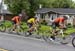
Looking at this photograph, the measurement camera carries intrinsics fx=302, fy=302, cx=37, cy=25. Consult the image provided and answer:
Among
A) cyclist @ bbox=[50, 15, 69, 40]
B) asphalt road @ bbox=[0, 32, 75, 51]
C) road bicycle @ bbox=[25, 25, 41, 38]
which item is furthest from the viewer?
road bicycle @ bbox=[25, 25, 41, 38]

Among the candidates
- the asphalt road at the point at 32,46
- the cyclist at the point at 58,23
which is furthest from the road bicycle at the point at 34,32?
the asphalt road at the point at 32,46

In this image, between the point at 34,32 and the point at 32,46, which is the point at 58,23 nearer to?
the point at 32,46

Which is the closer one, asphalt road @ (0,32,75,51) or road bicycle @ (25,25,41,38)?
asphalt road @ (0,32,75,51)

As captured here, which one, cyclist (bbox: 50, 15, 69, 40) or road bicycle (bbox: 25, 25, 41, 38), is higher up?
cyclist (bbox: 50, 15, 69, 40)

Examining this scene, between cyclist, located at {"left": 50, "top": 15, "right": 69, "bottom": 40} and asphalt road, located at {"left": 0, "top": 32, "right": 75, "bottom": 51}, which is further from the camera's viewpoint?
cyclist, located at {"left": 50, "top": 15, "right": 69, "bottom": 40}

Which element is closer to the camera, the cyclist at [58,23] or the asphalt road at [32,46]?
the asphalt road at [32,46]

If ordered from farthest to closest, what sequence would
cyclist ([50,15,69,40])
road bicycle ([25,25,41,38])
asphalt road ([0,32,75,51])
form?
road bicycle ([25,25,41,38])
cyclist ([50,15,69,40])
asphalt road ([0,32,75,51])

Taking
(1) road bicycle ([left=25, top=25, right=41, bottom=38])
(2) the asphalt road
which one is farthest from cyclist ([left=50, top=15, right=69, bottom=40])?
(1) road bicycle ([left=25, top=25, right=41, bottom=38])

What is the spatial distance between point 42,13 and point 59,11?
3429mm

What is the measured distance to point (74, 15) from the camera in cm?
5841

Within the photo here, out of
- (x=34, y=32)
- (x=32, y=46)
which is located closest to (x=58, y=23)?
(x=32, y=46)

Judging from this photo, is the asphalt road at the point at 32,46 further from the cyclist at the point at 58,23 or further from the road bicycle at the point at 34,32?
the road bicycle at the point at 34,32

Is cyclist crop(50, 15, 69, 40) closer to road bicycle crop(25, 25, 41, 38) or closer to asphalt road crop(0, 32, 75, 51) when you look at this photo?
asphalt road crop(0, 32, 75, 51)

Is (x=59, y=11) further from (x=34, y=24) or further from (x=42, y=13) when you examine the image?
(x=34, y=24)
